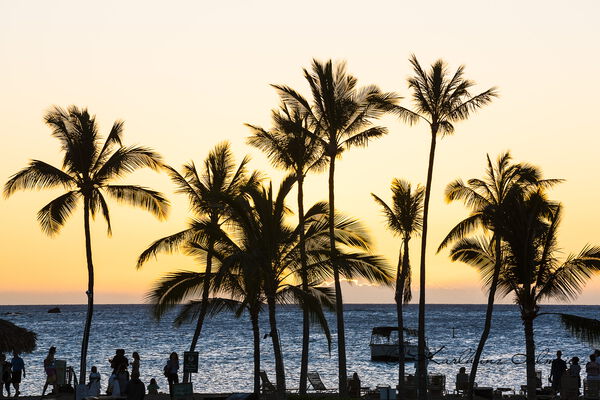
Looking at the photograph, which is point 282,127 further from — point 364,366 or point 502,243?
point 364,366

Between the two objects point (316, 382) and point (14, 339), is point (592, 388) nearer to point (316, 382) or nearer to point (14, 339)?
point (316, 382)

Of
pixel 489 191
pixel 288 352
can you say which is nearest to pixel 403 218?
pixel 489 191

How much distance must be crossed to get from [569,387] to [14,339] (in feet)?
75.8

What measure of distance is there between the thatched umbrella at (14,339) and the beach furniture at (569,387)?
22.0m

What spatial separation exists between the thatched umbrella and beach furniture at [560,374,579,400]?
22.0m

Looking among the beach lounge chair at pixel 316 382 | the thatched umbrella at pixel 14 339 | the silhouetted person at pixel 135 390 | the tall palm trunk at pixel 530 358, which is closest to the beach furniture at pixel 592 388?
the tall palm trunk at pixel 530 358

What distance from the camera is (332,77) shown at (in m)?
36.1

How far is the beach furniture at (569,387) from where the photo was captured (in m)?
34.7

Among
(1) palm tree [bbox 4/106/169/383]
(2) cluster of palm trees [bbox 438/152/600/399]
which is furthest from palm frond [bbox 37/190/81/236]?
(2) cluster of palm trees [bbox 438/152/600/399]

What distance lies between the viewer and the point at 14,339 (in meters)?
43.8

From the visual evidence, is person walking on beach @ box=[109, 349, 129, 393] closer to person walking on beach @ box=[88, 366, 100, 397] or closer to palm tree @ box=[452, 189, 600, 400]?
person walking on beach @ box=[88, 366, 100, 397]

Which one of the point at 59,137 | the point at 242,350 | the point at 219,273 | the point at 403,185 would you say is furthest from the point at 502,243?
the point at 242,350

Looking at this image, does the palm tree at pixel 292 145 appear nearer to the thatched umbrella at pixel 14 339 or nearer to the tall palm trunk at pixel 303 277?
the tall palm trunk at pixel 303 277

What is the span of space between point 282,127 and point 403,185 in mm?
5898
